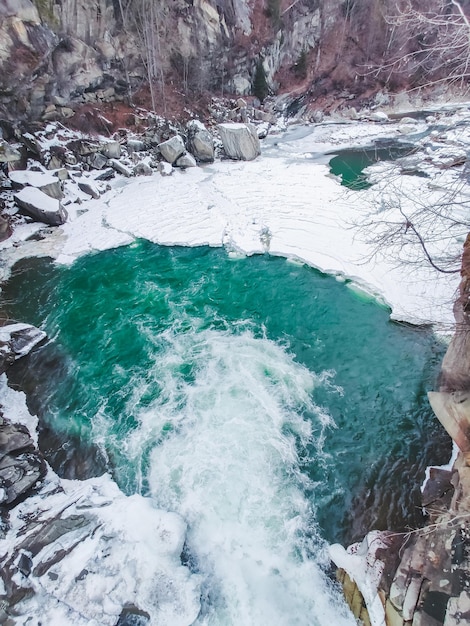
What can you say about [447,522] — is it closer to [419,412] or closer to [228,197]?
[419,412]

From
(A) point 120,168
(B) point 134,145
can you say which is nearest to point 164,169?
(A) point 120,168

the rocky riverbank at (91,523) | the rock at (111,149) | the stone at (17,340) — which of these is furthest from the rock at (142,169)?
the stone at (17,340)

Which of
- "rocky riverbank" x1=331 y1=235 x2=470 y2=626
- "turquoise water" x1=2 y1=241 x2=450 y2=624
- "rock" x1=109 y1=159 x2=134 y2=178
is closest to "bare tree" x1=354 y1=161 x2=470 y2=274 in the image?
"rocky riverbank" x1=331 y1=235 x2=470 y2=626

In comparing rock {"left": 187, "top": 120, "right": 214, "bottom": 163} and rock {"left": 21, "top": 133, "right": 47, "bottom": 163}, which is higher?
rock {"left": 21, "top": 133, "right": 47, "bottom": 163}

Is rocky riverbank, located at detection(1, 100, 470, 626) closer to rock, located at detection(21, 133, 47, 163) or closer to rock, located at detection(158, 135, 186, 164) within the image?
rock, located at detection(21, 133, 47, 163)

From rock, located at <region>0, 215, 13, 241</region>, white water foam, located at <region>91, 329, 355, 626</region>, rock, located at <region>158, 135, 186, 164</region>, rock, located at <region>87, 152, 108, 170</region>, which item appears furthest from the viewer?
rock, located at <region>158, 135, 186, 164</region>

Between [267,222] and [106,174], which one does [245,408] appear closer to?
[267,222]
